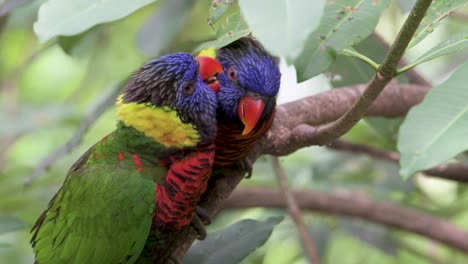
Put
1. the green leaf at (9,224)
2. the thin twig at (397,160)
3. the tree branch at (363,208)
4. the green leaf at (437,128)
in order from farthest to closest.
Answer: the tree branch at (363,208) → the thin twig at (397,160) → the green leaf at (9,224) → the green leaf at (437,128)

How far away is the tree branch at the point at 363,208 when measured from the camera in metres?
2.18

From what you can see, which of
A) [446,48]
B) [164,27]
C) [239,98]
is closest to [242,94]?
[239,98]

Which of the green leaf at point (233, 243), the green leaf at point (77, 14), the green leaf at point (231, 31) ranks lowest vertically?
the green leaf at point (233, 243)

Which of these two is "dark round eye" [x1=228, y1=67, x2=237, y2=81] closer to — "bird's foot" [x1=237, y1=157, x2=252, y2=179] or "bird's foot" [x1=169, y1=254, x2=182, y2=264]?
"bird's foot" [x1=237, y1=157, x2=252, y2=179]

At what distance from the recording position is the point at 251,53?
5.48ft

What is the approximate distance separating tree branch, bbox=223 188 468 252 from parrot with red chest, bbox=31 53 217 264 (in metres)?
0.72

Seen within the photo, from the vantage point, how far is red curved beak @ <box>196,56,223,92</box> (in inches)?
65.0

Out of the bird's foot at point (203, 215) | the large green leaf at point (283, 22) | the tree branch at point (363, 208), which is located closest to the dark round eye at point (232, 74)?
the bird's foot at point (203, 215)

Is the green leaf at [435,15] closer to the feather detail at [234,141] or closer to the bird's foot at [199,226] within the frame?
the feather detail at [234,141]

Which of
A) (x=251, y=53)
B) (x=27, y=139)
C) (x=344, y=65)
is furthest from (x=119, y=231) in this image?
(x=27, y=139)

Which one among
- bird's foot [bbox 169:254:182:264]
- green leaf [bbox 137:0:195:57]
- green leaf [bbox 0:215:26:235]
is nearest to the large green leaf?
bird's foot [bbox 169:254:182:264]

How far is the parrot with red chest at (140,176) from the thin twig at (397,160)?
509 millimetres

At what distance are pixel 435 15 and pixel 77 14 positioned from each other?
568 mm

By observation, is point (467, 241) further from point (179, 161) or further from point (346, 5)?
point (346, 5)
